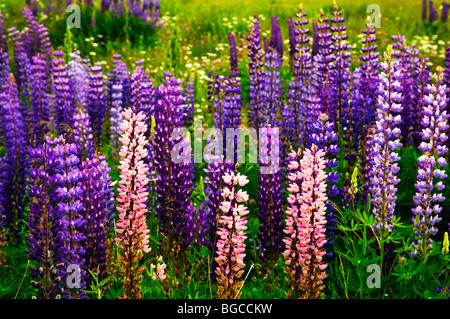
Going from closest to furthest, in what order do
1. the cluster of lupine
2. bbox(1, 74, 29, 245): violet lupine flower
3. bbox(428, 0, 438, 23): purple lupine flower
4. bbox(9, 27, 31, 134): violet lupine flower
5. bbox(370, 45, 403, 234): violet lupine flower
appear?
1. bbox(370, 45, 403, 234): violet lupine flower
2. bbox(1, 74, 29, 245): violet lupine flower
3. bbox(9, 27, 31, 134): violet lupine flower
4. the cluster of lupine
5. bbox(428, 0, 438, 23): purple lupine flower

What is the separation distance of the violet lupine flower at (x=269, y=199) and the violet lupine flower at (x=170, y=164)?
494 mm

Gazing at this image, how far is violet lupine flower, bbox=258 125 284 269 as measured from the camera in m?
3.65

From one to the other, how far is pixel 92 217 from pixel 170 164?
A: 60 centimetres

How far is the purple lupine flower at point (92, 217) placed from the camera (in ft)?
11.0

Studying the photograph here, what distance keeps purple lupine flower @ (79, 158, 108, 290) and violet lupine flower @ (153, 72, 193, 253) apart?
42cm

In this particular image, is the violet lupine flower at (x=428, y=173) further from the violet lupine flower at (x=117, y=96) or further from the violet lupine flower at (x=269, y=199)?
the violet lupine flower at (x=117, y=96)

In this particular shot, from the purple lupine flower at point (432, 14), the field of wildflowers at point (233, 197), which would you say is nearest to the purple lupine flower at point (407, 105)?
the field of wildflowers at point (233, 197)

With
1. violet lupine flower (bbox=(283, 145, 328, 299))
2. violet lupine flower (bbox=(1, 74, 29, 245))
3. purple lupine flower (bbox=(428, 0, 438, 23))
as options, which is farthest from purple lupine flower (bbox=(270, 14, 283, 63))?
purple lupine flower (bbox=(428, 0, 438, 23))

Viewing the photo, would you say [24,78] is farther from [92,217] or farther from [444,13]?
[444,13]

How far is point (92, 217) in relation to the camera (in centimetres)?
335

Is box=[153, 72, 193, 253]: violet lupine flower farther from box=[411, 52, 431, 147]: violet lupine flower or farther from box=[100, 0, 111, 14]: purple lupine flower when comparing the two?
box=[100, 0, 111, 14]: purple lupine flower

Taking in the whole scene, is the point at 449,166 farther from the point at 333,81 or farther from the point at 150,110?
the point at 150,110

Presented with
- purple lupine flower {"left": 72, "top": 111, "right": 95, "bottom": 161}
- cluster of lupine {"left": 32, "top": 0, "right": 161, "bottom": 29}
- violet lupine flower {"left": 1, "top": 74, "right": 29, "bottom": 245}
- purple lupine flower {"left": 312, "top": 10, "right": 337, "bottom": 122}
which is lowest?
violet lupine flower {"left": 1, "top": 74, "right": 29, "bottom": 245}

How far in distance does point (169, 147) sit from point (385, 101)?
1.41 m
